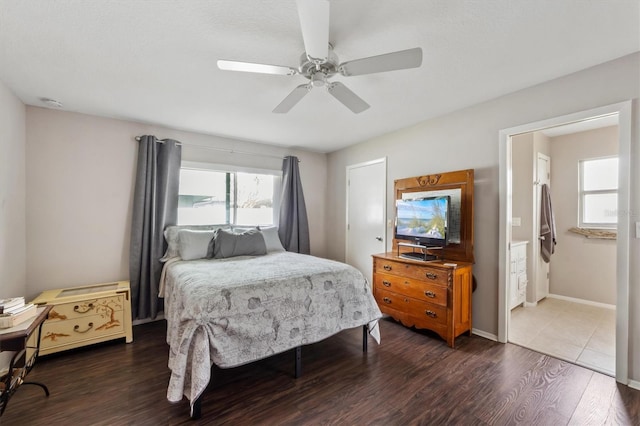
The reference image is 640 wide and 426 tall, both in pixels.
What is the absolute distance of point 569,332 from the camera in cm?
286

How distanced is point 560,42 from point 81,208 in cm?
457

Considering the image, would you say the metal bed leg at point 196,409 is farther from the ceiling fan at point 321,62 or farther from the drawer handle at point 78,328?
the ceiling fan at point 321,62

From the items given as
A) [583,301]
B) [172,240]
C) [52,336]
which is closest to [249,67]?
[172,240]

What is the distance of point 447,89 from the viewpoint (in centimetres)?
246

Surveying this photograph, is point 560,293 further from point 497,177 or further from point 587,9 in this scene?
point 587,9

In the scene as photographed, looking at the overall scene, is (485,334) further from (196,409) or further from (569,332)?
(196,409)

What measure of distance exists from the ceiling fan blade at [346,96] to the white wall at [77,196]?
2.59 m

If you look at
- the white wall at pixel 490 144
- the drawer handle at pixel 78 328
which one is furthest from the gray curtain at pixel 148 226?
the white wall at pixel 490 144

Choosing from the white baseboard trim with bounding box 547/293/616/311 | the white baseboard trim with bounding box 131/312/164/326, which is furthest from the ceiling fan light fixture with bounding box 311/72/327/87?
the white baseboard trim with bounding box 547/293/616/311

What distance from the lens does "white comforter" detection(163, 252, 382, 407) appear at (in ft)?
5.59

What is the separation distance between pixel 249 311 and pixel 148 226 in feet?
6.89

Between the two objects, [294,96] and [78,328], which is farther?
[78,328]

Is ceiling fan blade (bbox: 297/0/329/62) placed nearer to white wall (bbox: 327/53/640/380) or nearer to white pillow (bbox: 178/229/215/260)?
white wall (bbox: 327/53/640/380)

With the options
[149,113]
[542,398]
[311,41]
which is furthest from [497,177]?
[149,113]
